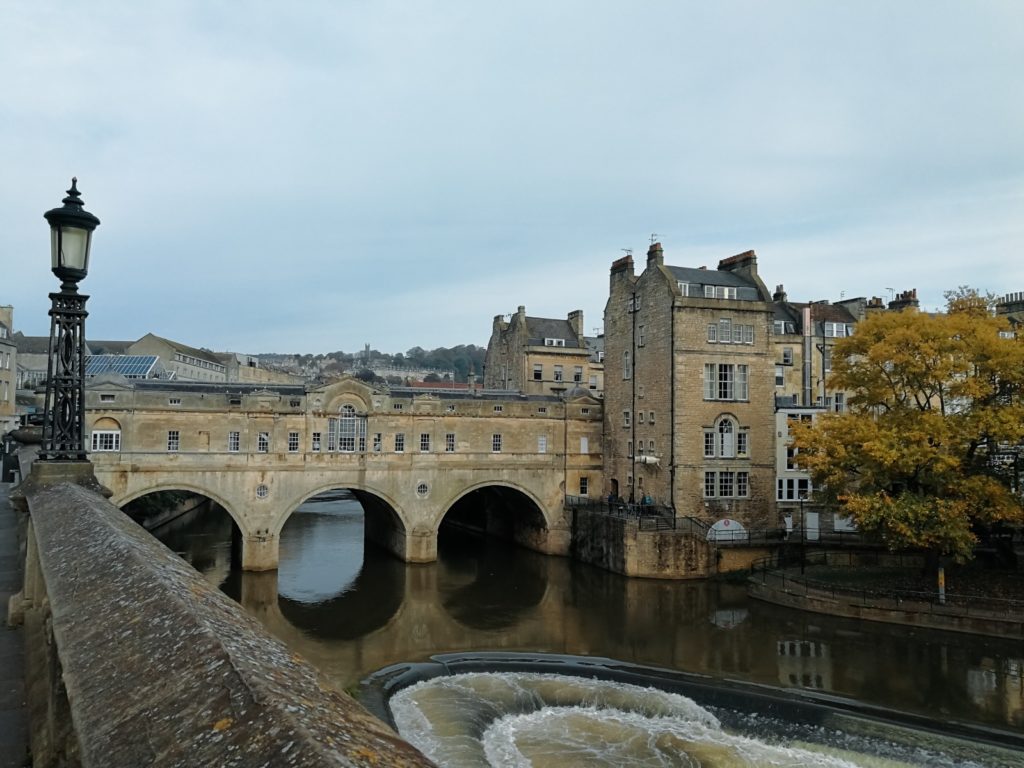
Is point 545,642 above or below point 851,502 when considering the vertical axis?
below

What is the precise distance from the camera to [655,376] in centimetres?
4141

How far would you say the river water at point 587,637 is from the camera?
20875mm

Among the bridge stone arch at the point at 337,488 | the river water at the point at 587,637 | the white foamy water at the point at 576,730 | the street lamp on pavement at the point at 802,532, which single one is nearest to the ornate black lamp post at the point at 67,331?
the white foamy water at the point at 576,730

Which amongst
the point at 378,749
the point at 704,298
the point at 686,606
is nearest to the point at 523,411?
the point at 704,298

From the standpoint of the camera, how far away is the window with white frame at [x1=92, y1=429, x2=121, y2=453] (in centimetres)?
3509

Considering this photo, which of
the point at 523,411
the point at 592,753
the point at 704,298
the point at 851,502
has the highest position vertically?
the point at 704,298

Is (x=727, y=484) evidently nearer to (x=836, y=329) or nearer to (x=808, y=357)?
(x=808, y=357)

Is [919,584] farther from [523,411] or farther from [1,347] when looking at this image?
[1,347]

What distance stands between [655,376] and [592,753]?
1006 inches

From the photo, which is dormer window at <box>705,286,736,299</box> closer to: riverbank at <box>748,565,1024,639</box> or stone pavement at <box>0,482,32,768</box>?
riverbank at <box>748,565,1024,639</box>

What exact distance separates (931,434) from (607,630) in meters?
14.8

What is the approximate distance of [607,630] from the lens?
29234 mm

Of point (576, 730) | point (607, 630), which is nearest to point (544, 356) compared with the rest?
point (607, 630)

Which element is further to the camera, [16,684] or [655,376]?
[655,376]
